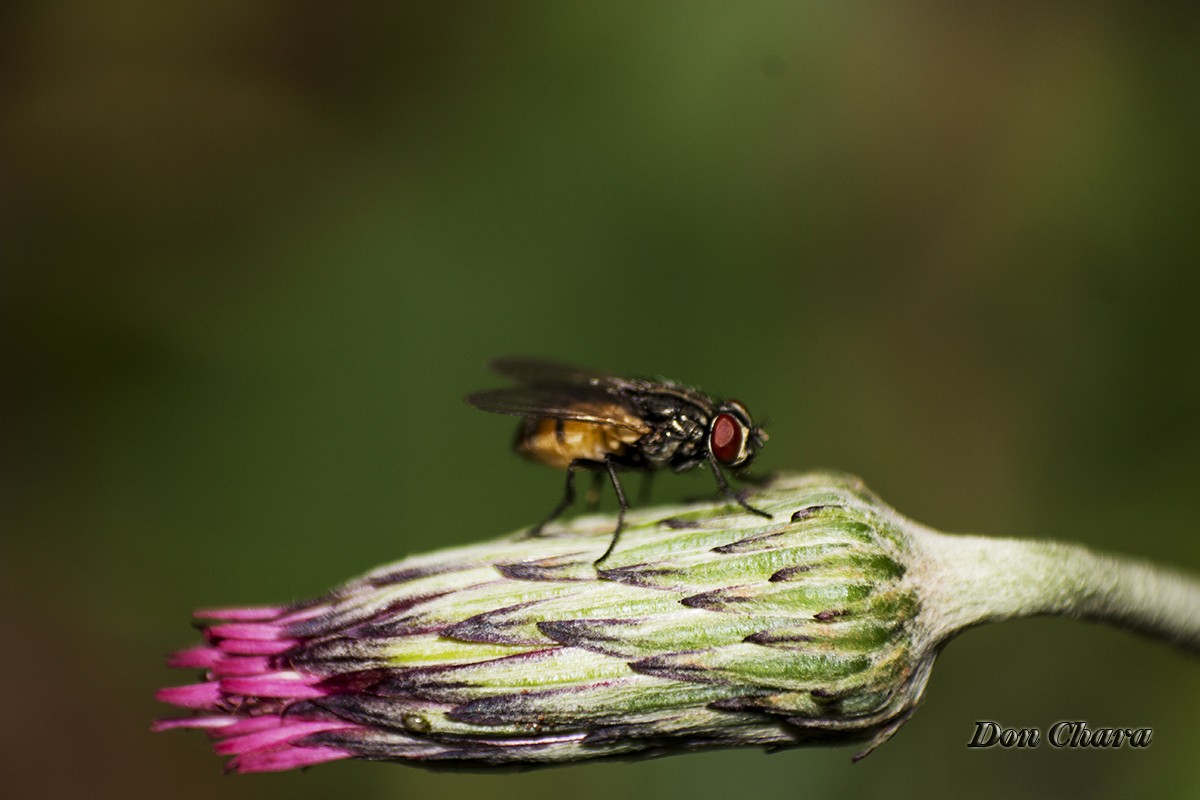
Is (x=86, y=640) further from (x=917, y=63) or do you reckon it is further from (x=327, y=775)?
(x=917, y=63)

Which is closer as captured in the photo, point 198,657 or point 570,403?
point 198,657

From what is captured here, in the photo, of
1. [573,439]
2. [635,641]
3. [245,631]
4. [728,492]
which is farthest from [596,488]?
[245,631]

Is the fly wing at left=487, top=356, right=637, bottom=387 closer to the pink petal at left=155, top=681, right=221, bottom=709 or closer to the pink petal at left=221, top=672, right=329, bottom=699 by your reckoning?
the pink petal at left=221, top=672, right=329, bottom=699

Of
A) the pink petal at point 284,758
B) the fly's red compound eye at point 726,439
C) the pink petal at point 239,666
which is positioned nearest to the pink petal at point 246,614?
the pink petal at point 239,666

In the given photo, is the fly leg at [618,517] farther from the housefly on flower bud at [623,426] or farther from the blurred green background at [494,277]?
the blurred green background at [494,277]

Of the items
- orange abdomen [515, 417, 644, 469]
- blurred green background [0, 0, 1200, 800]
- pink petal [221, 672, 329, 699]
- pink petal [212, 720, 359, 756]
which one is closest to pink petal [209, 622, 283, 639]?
pink petal [221, 672, 329, 699]

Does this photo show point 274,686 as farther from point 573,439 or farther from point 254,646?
point 573,439

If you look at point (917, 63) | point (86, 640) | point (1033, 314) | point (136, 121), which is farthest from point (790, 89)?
point (86, 640)
